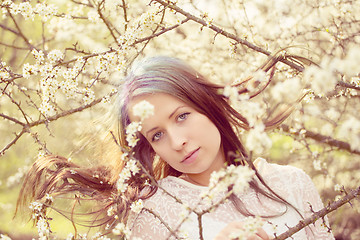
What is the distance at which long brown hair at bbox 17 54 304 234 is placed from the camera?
226 centimetres

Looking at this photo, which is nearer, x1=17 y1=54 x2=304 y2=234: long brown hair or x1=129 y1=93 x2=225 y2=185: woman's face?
x1=129 y1=93 x2=225 y2=185: woman's face

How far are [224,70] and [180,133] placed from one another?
2.71 meters

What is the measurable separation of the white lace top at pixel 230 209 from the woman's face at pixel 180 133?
0.82 feet

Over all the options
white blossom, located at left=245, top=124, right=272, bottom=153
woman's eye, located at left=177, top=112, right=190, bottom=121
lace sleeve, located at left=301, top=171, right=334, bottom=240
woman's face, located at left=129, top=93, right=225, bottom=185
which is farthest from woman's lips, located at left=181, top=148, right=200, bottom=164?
white blossom, located at left=245, top=124, right=272, bottom=153

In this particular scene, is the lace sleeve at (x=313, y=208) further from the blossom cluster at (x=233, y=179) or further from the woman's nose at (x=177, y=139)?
the blossom cluster at (x=233, y=179)

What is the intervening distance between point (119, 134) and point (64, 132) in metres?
4.08

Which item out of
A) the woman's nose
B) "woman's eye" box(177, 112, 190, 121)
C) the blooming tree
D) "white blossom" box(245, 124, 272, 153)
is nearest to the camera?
"white blossom" box(245, 124, 272, 153)

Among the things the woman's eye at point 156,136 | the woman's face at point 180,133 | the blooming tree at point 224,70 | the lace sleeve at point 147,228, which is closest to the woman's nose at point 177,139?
the woman's face at point 180,133

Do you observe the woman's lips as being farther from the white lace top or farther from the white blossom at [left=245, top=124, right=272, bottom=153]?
the white blossom at [left=245, top=124, right=272, bottom=153]

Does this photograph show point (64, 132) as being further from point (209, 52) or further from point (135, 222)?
point (135, 222)

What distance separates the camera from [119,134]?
8.11 feet

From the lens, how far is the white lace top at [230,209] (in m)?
2.23

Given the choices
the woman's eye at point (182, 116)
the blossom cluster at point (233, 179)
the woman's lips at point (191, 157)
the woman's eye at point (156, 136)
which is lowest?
the blossom cluster at point (233, 179)

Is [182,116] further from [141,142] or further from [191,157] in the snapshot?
[141,142]
